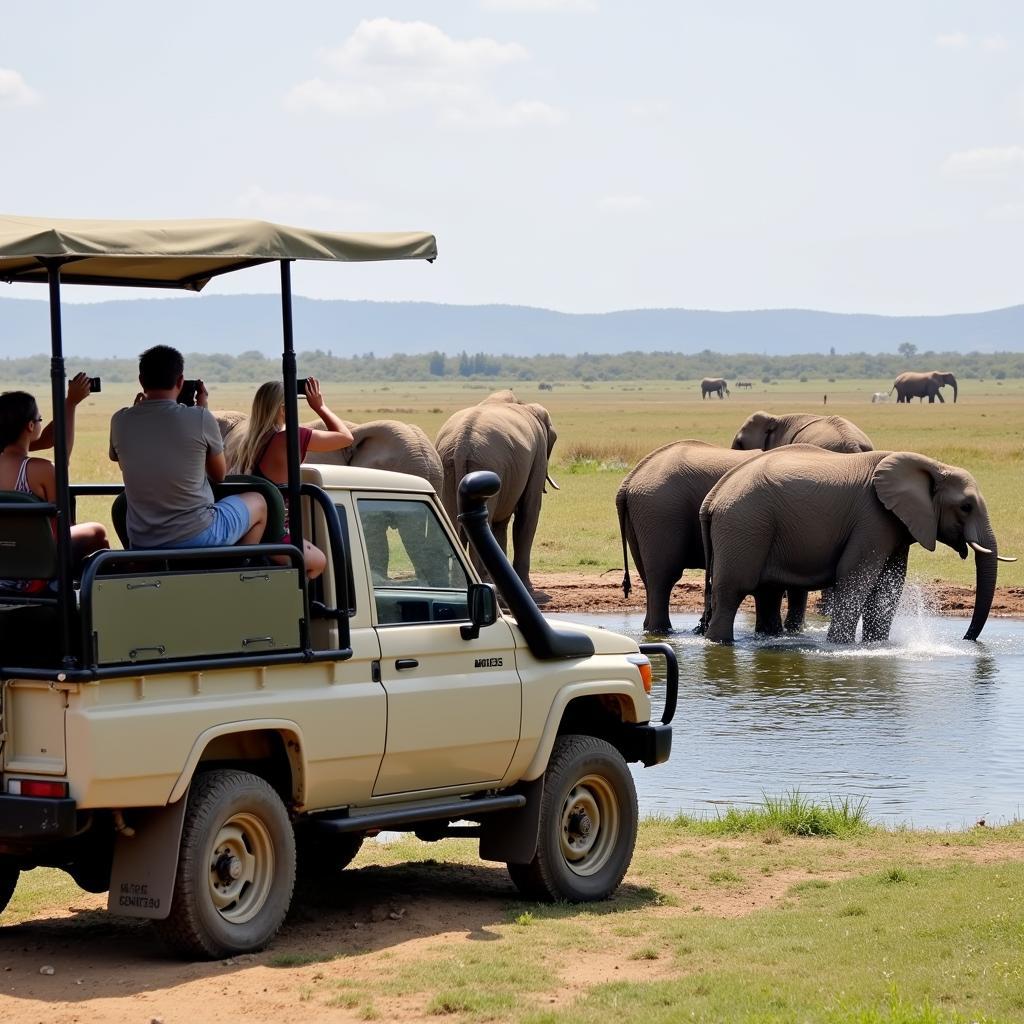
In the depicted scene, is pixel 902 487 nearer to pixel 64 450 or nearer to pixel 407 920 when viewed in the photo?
pixel 407 920

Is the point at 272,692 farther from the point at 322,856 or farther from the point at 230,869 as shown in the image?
the point at 322,856

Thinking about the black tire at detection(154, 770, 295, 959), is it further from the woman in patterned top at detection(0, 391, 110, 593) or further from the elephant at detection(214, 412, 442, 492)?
the elephant at detection(214, 412, 442, 492)

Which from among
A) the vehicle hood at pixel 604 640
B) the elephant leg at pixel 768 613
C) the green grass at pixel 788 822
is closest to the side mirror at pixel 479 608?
the vehicle hood at pixel 604 640

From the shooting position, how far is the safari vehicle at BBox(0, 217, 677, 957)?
7.09 m

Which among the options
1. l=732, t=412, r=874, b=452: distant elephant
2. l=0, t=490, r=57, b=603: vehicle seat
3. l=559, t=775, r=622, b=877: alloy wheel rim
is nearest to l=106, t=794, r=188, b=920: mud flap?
l=0, t=490, r=57, b=603: vehicle seat

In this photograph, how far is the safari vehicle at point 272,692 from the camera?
7094mm

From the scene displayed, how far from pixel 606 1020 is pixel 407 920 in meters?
1.97

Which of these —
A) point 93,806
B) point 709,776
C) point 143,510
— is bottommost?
point 709,776

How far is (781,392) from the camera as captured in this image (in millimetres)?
173875

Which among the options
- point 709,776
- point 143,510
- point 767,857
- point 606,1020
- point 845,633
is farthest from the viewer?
point 845,633

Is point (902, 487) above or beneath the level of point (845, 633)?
above

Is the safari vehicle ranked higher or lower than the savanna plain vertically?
higher

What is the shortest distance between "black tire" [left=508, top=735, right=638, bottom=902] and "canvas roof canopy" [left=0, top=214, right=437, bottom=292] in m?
2.48

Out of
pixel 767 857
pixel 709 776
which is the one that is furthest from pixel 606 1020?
pixel 709 776
